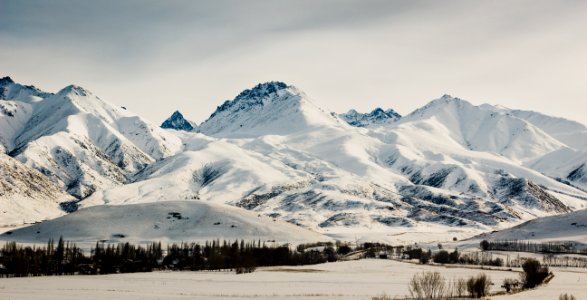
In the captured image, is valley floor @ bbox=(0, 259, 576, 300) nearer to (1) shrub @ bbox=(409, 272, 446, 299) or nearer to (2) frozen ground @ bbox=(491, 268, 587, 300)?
(2) frozen ground @ bbox=(491, 268, 587, 300)

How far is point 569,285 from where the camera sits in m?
159

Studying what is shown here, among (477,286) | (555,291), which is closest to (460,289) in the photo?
(477,286)

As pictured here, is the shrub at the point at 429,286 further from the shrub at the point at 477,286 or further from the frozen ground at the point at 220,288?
the frozen ground at the point at 220,288

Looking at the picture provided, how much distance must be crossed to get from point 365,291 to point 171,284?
4889 cm

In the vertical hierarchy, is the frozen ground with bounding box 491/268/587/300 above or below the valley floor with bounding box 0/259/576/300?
above

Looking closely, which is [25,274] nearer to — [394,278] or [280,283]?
[280,283]

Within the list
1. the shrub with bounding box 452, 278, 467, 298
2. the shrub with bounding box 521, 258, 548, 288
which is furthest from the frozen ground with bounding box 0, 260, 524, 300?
the shrub with bounding box 452, 278, 467, 298

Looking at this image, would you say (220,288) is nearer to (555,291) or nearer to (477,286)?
(477,286)

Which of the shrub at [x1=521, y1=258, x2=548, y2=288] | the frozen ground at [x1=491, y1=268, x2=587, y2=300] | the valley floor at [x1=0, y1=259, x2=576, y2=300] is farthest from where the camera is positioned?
the shrub at [x1=521, y1=258, x2=548, y2=288]

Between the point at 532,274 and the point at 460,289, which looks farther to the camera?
the point at 532,274

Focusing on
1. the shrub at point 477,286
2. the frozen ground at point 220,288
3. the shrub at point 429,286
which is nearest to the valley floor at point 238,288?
the frozen ground at point 220,288

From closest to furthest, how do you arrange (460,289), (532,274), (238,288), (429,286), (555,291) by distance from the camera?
(460,289)
(429,286)
(555,291)
(238,288)
(532,274)

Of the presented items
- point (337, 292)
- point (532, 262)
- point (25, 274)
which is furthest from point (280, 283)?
point (25, 274)

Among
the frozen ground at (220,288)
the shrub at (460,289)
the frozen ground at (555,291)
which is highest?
the shrub at (460,289)
